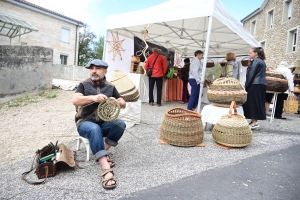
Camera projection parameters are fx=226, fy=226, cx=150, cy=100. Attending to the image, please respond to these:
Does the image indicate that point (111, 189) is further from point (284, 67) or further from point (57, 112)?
point (284, 67)

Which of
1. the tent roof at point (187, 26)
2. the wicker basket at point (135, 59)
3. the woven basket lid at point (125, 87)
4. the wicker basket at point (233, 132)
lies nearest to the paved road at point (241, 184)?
the wicker basket at point (233, 132)

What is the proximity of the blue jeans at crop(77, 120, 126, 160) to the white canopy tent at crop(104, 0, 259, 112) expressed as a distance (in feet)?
8.85

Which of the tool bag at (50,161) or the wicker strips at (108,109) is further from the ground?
the wicker strips at (108,109)

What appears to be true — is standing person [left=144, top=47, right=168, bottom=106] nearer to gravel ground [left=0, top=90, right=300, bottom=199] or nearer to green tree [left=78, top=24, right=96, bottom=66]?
gravel ground [left=0, top=90, right=300, bottom=199]

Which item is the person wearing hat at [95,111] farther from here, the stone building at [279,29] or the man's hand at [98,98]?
the stone building at [279,29]

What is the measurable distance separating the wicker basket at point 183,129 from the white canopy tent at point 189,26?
162cm

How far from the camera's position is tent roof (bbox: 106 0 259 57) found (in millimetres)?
4715

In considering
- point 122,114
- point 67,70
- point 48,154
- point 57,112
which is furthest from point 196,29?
point 67,70

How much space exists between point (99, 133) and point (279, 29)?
18.7 metres

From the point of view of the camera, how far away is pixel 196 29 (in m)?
7.02

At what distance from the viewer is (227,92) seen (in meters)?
3.81

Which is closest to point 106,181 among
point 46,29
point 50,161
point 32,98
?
point 50,161

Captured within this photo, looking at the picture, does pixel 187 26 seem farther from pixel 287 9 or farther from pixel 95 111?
pixel 287 9

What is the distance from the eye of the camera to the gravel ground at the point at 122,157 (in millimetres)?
1994
